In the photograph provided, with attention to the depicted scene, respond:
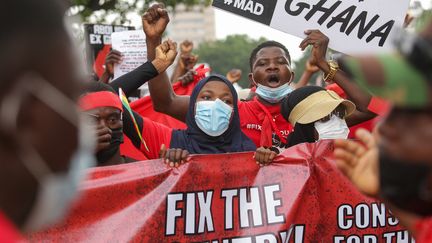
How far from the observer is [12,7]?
70.6 inches

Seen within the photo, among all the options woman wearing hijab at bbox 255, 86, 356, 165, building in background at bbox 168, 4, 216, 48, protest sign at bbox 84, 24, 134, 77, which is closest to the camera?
woman wearing hijab at bbox 255, 86, 356, 165

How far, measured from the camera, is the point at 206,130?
17.1 feet

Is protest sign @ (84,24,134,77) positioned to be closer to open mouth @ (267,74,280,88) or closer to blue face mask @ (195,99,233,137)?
open mouth @ (267,74,280,88)

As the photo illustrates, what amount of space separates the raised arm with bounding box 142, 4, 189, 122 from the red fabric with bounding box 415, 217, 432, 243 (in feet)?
11.0

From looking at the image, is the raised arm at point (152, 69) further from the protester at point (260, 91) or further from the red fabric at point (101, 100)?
the red fabric at point (101, 100)

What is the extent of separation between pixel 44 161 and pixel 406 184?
0.94 meters

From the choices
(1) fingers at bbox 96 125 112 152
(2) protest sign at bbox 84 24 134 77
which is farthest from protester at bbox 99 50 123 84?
(1) fingers at bbox 96 125 112 152

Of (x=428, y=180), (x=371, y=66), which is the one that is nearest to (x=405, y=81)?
(x=371, y=66)

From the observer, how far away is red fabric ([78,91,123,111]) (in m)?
4.95

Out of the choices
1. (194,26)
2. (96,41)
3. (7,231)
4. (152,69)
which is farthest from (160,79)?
(194,26)

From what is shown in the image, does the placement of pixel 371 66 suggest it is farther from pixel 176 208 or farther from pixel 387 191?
pixel 176 208

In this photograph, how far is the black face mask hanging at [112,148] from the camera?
4.98 m

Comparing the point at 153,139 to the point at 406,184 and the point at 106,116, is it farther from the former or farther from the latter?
the point at 406,184

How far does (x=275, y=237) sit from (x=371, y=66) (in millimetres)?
2833
